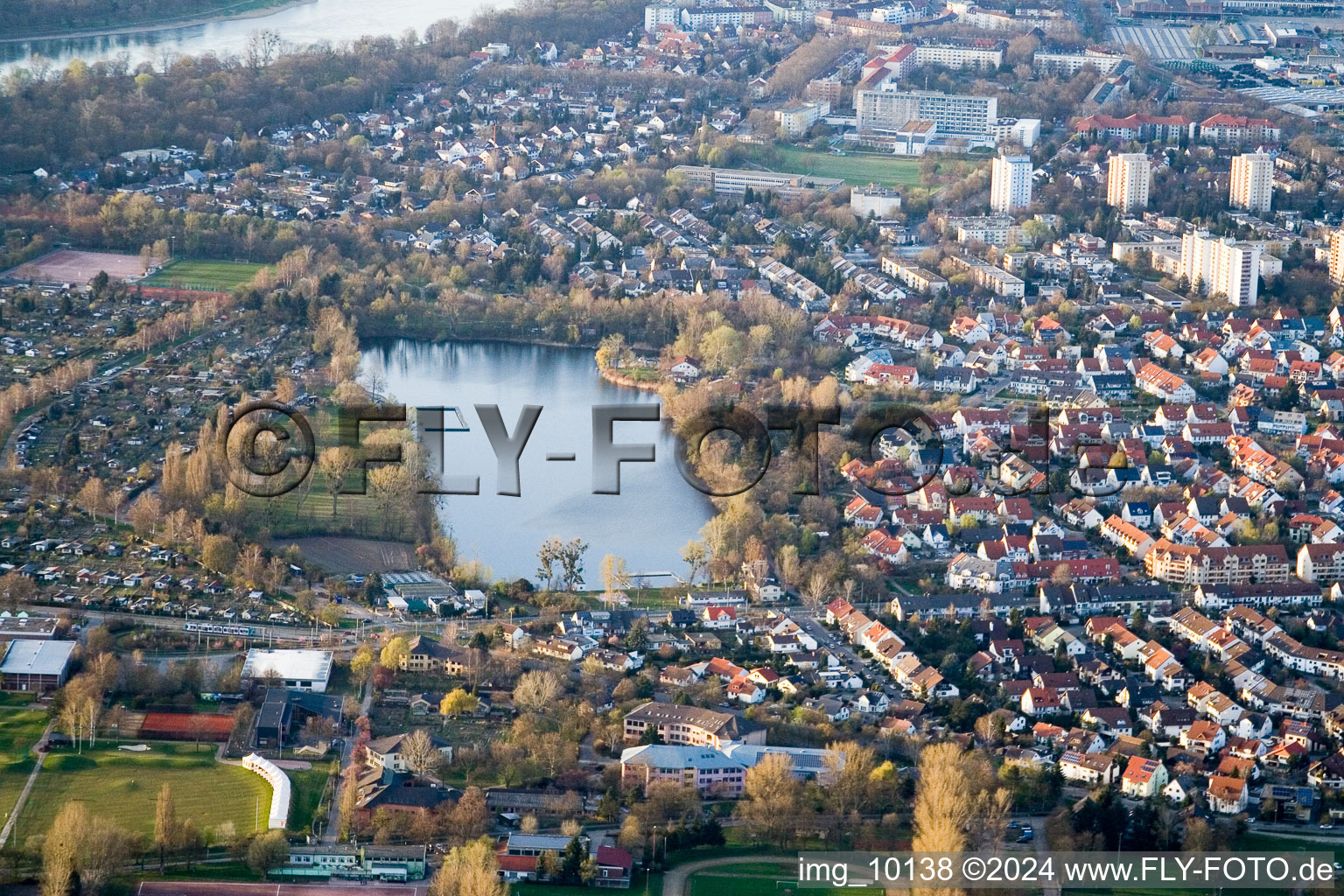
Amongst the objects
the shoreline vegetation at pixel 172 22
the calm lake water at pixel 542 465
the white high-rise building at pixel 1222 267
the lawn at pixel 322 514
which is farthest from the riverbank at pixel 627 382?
the shoreline vegetation at pixel 172 22

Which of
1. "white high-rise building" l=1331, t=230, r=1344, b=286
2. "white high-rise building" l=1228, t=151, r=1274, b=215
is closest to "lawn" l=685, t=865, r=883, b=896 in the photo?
"white high-rise building" l=1331, t=230, r=1344, b=286

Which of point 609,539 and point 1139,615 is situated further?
point 609,539

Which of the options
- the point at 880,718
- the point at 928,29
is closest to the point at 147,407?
the point at 880,718

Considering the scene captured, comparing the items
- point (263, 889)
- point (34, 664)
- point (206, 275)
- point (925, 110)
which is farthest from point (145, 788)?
point (925, 110)

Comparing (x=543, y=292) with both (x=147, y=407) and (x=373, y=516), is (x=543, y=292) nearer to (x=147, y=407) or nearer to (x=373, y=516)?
(x=147, y=407)

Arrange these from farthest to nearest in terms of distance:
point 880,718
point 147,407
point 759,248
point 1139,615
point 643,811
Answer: point 759,248
point 147,407
point 1139,615
point 880,718
point 643,811

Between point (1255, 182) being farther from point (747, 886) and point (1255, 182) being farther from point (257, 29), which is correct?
point (257, 29)
